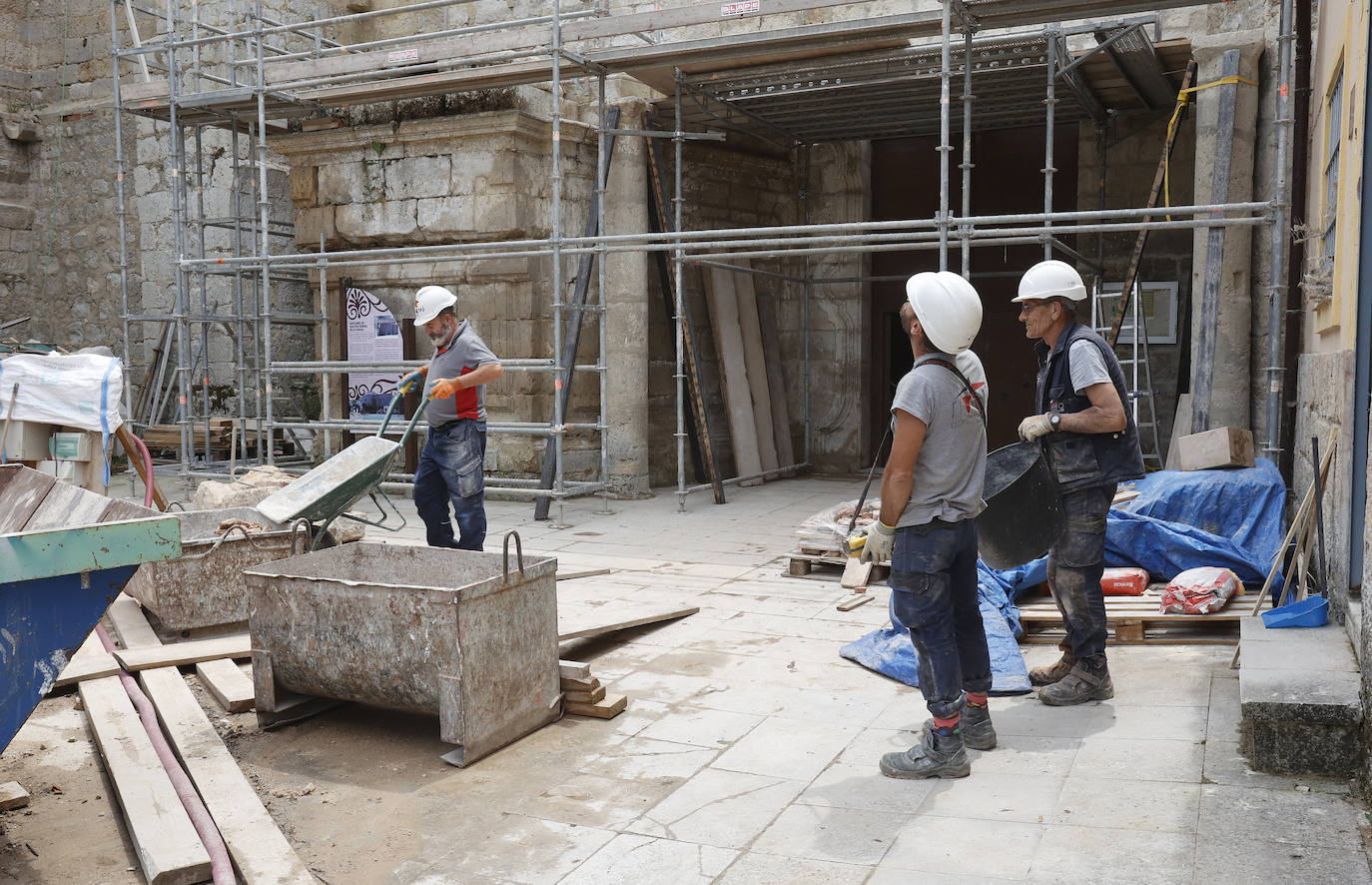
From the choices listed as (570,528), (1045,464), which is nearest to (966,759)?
(1045,464)

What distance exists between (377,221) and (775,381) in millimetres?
4622

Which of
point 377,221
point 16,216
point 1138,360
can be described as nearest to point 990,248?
point 1138,360

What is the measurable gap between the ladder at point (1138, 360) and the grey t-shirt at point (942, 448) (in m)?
6.55

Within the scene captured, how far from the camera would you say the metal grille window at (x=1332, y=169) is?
18.5 feet

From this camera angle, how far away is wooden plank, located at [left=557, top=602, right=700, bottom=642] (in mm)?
5672

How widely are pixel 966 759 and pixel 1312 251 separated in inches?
181

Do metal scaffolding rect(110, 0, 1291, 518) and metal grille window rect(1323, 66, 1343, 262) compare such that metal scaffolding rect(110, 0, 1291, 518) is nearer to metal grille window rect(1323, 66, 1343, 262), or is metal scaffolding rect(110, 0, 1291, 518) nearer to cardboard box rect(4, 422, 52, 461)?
metal grille window rect(1323, 66, 1343, 262)

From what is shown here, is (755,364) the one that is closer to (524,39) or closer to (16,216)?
(524,39)

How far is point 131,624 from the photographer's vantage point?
6.06m

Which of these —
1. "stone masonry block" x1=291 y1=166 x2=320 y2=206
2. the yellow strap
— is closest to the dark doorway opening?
the yellow strap

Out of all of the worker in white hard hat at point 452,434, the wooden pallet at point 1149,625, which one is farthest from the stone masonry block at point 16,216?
the wooden pallet at point 1149,625

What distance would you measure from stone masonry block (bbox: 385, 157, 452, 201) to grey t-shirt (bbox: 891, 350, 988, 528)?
8.31m

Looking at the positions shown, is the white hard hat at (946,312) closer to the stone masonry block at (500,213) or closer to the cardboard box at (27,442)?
the cardboard box at (27,442)

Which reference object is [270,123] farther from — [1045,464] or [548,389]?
[1045,464]
